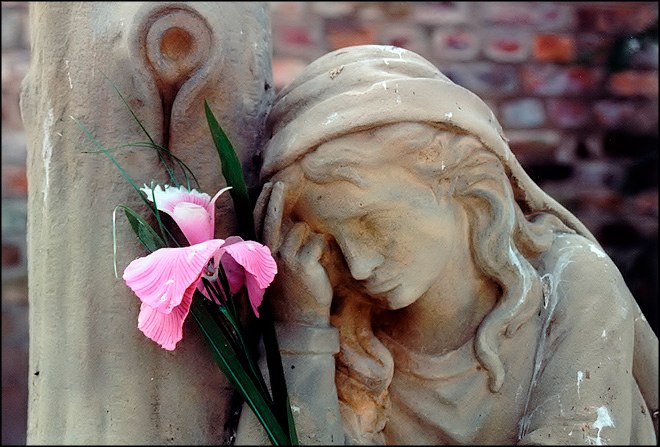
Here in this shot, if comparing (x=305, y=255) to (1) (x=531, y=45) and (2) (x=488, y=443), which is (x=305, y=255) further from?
(1) (x=531, y=45)

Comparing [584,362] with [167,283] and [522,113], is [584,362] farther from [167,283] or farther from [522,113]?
[522,113]

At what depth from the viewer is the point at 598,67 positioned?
2.86 metres

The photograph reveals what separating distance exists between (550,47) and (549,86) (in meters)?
0.11

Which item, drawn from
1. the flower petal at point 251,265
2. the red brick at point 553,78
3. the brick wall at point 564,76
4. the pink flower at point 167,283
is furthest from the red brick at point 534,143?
the pink flower at point 167,283

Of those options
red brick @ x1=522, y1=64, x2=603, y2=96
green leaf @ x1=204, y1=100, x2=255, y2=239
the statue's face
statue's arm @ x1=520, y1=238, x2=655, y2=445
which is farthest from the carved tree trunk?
red brick @ x1=522, y1=64, x2=603, y2=96

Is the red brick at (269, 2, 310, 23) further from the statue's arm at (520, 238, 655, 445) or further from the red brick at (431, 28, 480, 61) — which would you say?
the statue's arm at (520, 238, 655, 445)

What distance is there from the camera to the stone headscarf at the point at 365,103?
1.13 meters

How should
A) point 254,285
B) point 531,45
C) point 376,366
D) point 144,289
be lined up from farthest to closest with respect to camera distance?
1. point 531,45
2. point 376,366
3. point 254,285
4. point 144,289

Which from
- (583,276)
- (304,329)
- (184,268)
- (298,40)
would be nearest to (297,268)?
(304,329)

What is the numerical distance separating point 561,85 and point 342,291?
5.82ft

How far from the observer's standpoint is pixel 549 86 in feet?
9.37

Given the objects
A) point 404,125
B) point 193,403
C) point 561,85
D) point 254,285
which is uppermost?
point 404,125

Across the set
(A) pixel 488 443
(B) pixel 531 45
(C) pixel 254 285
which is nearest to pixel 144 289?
(C) pixel 254 285

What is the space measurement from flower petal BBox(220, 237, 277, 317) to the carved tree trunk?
8 centimetres
